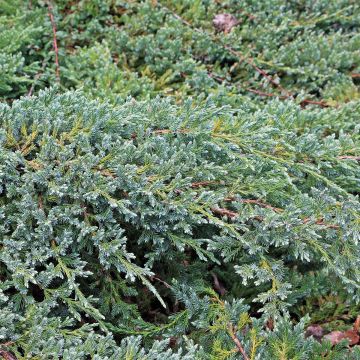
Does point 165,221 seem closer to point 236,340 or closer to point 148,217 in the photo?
point 148,217

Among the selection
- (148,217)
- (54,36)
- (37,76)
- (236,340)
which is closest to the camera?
(236,340)

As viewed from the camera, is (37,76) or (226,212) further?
(37,76)

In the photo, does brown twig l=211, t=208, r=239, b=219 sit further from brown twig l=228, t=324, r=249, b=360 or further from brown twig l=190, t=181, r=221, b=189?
brown twig l=228, t=324, r=249, b=360

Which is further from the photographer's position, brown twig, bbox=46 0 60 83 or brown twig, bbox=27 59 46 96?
brown twig, bbox=46 0 60 83

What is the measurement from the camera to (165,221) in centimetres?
192

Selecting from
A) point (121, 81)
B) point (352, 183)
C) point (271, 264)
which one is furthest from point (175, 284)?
point (121, 81)

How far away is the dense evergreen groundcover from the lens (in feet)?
5.84

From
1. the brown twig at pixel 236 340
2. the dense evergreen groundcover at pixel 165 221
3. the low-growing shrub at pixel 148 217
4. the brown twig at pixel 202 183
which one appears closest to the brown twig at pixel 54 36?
the dense evergreen groundcover at pixel 165 221

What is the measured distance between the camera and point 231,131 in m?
2.15

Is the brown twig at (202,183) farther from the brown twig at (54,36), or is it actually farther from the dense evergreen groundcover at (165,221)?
Answer: the brown twig at (54,36)

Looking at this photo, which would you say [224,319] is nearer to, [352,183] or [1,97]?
[352,183]

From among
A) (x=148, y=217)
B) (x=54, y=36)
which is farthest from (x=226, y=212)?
(x=54, y=36)

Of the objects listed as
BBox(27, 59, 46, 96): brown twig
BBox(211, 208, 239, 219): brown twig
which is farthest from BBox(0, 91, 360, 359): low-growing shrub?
BBox(27, 59, 46, 96): brown twig

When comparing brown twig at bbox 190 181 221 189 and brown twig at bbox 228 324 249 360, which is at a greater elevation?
brown twig at bbox 190 181 221 189
